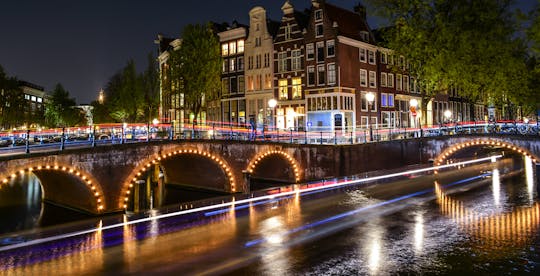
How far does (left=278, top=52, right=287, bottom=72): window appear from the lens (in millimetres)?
49906

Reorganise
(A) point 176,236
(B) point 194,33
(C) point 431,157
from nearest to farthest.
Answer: (A) point 176,236 < (C) point 431,157 < (B) point 194,33

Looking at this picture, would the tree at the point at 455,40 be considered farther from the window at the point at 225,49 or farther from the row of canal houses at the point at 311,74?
the window at the point at 225,49

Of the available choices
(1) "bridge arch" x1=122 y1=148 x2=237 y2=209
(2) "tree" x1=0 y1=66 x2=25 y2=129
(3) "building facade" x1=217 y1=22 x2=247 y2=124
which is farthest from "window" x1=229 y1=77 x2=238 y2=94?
(2) "tree" x1=0 y1=66 x2=25 y2=129

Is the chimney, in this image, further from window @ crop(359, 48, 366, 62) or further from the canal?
the canal

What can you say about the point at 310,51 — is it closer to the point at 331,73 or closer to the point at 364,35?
the point at 331,73

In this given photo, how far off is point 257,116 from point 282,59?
783cm

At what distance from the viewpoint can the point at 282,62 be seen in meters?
50.2

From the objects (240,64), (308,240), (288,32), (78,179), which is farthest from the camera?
(240,64)

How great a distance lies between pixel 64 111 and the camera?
7481cm

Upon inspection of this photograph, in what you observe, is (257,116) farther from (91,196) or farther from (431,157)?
(91,196)

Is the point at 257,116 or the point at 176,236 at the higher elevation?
the point at 257,116

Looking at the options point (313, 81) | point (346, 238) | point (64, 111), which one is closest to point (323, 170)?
point (313, 81)

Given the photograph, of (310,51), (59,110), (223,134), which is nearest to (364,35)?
(310,51)

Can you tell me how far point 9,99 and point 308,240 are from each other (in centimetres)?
5673
